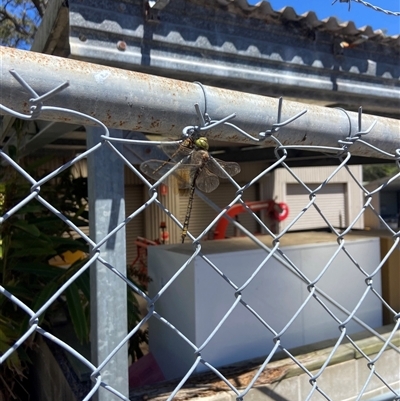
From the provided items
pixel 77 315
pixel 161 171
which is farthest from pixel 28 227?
pixel 161 171

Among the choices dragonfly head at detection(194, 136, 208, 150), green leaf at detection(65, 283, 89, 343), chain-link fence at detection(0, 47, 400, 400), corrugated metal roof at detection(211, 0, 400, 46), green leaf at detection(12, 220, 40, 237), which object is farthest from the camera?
corrugated metal roof at detection(211, 0, 400, 46)

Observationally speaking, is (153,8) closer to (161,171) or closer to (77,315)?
(161,171)

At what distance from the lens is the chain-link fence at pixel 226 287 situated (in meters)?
1.02

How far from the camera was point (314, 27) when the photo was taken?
274cm

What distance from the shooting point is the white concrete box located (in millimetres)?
2246

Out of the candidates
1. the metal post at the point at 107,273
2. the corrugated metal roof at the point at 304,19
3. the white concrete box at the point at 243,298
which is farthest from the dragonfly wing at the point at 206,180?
the corrugated metal roof at the point at 304,19

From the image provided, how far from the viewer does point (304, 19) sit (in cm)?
271

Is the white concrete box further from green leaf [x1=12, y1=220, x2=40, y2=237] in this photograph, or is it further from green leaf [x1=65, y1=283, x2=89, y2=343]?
green leaf [x1=12, y1=220, x2=40, y2=237]

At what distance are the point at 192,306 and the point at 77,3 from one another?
1.60 meters

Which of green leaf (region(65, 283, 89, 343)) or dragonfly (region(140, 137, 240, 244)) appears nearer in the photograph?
dragonfly (region(140, 137, 240, 244))

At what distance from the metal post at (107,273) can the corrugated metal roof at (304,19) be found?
4.70 ft

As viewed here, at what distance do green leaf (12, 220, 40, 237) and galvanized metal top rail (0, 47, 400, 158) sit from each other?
155 cm

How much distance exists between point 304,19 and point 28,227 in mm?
2123

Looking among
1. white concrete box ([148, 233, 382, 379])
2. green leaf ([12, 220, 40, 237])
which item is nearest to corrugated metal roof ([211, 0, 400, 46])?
white concrete box ([148, 233, 382, 379])
